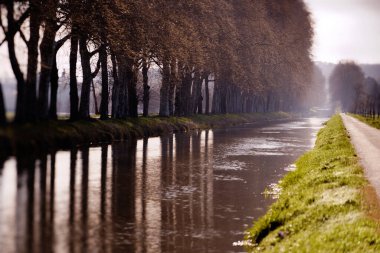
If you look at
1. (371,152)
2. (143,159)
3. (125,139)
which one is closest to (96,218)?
(143,159)

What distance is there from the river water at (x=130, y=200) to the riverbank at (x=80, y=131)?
1.07 metres

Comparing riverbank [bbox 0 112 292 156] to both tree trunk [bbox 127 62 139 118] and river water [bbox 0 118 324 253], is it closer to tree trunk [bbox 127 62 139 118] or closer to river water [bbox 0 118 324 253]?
river water [bbox 0 118 324 253]

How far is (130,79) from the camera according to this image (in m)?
46.3

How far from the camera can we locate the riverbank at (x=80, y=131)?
85.9 ft

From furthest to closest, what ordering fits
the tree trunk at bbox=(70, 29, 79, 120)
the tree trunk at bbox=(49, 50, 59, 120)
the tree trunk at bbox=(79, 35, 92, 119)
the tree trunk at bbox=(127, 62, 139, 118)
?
the tree trunk at bbox=(127, 62, 139, 118)
the tree trunk at bbox=(79, 35, 92, 119)
the tree trunk at bbox=(70, 29, 79, 120)
the tree trunk at bbox=(49, 50, 59, 120)

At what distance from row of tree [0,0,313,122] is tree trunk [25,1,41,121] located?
0.05 m

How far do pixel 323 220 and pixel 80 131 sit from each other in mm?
22950

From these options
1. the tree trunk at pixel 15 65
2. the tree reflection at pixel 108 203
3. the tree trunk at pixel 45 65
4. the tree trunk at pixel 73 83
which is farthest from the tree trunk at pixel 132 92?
the tree reflection at pixel 108 203

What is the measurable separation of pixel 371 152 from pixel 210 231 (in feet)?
60.4

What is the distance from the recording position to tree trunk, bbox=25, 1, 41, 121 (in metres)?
29.0

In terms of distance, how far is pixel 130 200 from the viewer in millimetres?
17672

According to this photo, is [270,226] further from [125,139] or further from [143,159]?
[125,139]

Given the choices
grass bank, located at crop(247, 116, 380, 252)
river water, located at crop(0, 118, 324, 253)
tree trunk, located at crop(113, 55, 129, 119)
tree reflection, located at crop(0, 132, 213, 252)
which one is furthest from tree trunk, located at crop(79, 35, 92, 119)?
grass bank, located at crop(247, 116, 380, 252)

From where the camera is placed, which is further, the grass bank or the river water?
the river water
